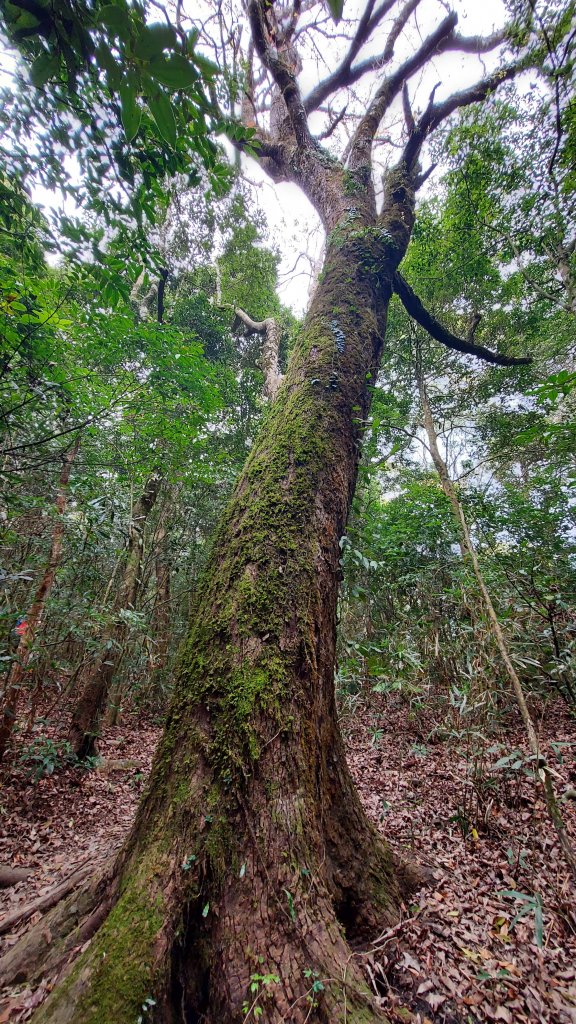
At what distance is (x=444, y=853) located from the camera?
2404mm

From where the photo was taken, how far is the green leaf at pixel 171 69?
0.61 meters

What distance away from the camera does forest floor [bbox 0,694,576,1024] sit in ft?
4.78

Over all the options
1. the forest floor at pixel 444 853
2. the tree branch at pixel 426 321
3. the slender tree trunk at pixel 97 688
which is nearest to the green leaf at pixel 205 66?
the forest floor at pixel 444 853

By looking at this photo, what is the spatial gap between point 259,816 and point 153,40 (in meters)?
A: 1.99

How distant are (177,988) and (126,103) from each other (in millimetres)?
2364

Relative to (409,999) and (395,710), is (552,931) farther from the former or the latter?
(395,710)

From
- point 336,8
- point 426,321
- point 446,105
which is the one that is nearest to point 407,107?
point 446,105

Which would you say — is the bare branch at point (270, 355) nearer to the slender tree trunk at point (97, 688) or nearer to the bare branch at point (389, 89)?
the bare branch at point (389, 89)

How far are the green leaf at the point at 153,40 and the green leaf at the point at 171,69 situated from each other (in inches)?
0.4

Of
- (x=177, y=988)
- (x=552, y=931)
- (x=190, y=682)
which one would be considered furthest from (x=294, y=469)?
(x=552, y=931)

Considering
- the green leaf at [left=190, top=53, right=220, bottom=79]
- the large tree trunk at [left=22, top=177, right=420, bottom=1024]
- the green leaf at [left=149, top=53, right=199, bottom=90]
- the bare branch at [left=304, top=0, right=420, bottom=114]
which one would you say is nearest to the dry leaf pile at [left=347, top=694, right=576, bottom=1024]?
the large tree trunk at [left=22, top=177, right=420, bottom=1024]

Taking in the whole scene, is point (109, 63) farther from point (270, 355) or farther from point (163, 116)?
point (270, 355)

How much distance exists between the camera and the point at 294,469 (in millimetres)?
2053

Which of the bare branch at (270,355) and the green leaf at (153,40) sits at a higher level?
the bare branch at (270,355)
